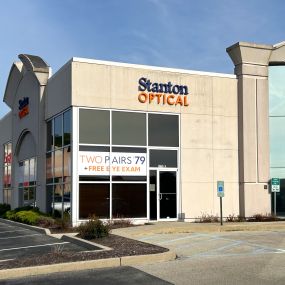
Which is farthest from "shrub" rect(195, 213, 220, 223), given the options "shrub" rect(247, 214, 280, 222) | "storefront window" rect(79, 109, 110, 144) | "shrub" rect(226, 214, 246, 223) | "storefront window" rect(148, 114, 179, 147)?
"storefront window" rect(79, 109, 110, 144)

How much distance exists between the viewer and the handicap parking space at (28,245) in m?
13.0

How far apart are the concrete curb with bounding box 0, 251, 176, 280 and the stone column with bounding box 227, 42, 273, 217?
12.1 m

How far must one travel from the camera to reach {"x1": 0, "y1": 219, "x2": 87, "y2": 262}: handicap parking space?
42.7 feet

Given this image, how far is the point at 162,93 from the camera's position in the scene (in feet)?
72.6

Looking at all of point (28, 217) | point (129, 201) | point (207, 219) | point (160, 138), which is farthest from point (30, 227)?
point (207, 219)

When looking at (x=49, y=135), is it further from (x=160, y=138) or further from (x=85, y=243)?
(x=85, y=243)

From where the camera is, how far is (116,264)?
10.8 meters

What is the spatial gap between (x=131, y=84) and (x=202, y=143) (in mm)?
4172

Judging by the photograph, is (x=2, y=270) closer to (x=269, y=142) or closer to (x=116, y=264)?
(x=116, y=264)

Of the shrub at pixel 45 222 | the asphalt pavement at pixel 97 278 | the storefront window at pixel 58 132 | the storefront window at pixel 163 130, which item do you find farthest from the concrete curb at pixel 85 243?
the storefront window at pixel 58 132

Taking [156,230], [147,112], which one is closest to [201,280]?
[156,230]

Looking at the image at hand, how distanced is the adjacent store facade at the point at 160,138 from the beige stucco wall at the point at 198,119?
4 centimetres

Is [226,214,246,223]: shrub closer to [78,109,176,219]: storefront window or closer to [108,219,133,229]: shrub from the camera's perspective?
[78,109,176,219]: storefront window

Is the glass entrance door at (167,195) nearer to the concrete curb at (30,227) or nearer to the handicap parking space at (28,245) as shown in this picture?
the concrete curb at (30,227)
